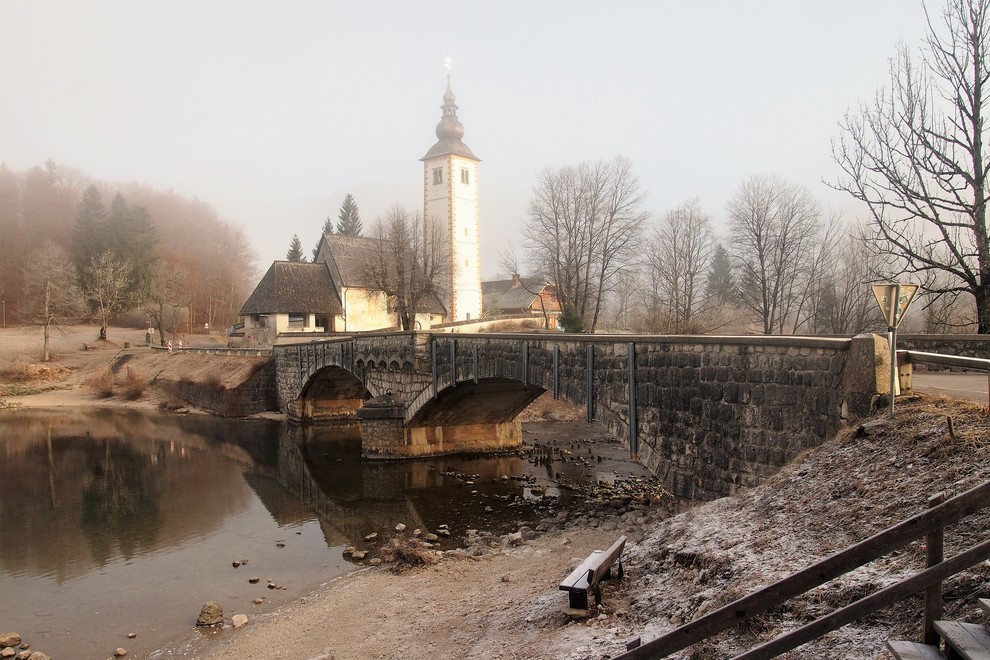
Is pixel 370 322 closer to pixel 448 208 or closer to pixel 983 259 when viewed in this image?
pixel 448 208

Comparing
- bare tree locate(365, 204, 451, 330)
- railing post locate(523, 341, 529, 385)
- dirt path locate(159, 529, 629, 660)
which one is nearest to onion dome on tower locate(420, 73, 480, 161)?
bare tree locate(365, 204, 451, 330)

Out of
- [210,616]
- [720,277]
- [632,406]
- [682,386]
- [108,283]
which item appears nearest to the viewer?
[210,616]

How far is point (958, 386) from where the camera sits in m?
8.60

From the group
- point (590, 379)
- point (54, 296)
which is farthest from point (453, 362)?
point (54, 296)

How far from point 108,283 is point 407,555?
5806 centimetres

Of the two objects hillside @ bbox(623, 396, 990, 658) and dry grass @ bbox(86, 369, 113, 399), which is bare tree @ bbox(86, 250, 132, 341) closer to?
dry grass @ bbox(86, 369, 113, 399)

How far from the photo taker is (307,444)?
2806 cm

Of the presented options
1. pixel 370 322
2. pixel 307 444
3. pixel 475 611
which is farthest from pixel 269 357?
pixel 475 611

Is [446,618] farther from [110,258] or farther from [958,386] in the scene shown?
[110,258]

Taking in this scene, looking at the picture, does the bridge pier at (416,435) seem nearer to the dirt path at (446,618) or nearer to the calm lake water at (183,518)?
the calm lake water at (183,518)

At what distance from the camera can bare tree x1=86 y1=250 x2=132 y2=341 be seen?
58144 millimetres

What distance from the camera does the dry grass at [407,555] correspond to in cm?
1190

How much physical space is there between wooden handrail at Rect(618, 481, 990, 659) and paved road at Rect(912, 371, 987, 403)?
4.91 m

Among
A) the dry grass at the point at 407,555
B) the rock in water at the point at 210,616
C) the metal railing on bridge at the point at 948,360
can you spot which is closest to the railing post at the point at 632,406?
the dry grass at the point at 407,555
